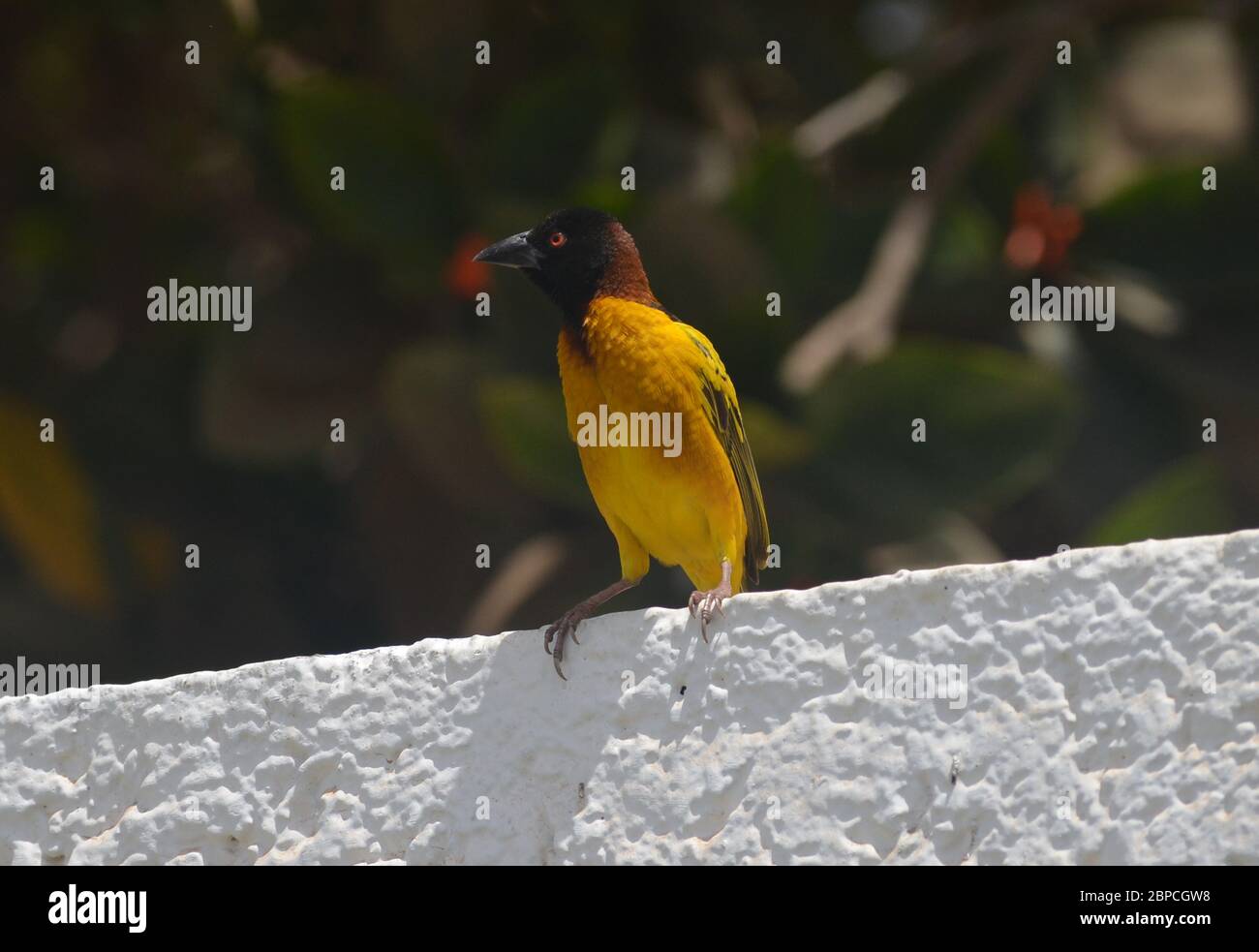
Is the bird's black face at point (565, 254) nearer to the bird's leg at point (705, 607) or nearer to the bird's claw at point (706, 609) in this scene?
the bird's leg at point (705, 607)

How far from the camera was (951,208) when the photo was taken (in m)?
6.52

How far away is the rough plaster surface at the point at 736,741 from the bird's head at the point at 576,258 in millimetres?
1398

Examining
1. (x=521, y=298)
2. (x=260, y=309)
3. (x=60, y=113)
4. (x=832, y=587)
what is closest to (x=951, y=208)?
(x=521, y=298)

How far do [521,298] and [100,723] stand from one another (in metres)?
2.94

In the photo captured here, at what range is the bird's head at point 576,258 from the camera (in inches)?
153

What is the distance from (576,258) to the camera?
12.9 feet

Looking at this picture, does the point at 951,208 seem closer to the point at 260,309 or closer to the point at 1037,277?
the point at 1037,277

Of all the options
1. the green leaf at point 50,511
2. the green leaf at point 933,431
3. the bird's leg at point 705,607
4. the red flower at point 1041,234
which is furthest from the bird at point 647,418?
the green leaf at point 50,511

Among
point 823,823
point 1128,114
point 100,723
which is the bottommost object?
point 823,823

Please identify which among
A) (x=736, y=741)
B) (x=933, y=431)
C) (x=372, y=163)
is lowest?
(x=736, y=741)

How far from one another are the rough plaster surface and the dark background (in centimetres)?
229

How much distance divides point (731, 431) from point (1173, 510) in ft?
6.52

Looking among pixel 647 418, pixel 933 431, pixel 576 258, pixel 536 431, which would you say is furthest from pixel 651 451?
pixel 933 431

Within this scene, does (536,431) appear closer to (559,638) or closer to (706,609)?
(559,638)
